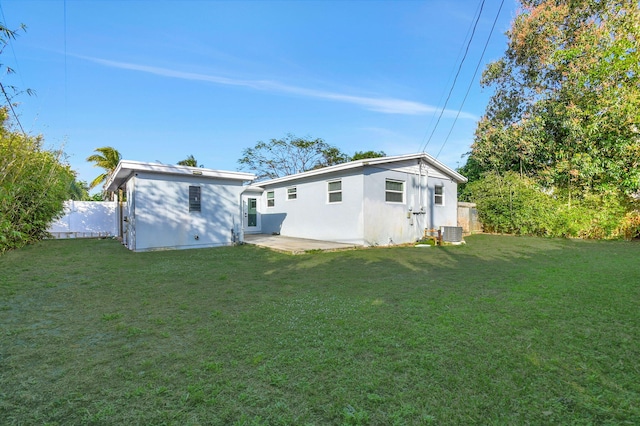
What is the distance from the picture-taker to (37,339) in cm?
276

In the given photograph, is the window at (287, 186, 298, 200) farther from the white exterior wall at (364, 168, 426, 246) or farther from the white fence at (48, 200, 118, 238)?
the white fence at (48, 200, 118, 238)

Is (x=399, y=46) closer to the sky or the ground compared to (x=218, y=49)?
closer to the sky

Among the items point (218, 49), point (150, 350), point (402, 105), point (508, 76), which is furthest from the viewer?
point (508, 76)

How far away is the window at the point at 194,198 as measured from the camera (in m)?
9.77

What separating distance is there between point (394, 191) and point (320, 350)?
9.12 meters

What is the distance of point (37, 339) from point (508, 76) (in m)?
20.6

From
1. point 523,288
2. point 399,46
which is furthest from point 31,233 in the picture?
point 399,46

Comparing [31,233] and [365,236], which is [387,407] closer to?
[365,236]

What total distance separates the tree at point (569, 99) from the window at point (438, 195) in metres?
5.00

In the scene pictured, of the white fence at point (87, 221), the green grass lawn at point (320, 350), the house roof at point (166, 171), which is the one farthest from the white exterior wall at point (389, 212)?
the white fence at point (87, 221)

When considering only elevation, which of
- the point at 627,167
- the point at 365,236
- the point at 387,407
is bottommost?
the point at 387,407

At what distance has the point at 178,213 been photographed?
9.57 metres

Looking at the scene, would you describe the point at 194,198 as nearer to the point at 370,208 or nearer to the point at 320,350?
the point at 370,208

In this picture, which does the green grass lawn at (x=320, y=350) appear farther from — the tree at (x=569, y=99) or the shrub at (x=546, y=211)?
the tree at (x=569, y=99)
